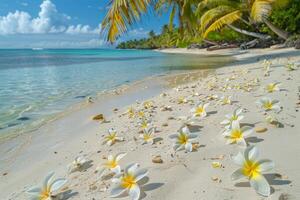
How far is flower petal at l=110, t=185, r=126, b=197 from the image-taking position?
70.3 inches

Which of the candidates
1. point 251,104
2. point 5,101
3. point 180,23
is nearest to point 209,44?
point 180,23

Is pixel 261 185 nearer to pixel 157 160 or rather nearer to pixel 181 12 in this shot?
pixel 157 160

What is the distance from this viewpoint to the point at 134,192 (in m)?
1.75

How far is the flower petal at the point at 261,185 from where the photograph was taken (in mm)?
1513

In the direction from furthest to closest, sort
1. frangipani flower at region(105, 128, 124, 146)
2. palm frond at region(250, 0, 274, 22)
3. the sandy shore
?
palm frond at region(250, 0, 274, 22)
frangipani flower at region(105, 128, 124, 146)
the sandy shore

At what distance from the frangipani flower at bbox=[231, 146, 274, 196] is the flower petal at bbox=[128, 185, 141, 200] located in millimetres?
562

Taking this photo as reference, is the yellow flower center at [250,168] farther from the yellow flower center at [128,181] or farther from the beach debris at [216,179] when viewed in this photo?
the yellow flower center at [128,181]

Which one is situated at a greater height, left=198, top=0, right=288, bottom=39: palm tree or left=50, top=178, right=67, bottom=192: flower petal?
left=198, top=0, right=288, bottom=39: palm tree

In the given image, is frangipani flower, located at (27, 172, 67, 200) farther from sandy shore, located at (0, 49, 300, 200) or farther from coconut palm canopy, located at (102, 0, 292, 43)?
coconut palm canopy, located at (102, 0, 292, 43)

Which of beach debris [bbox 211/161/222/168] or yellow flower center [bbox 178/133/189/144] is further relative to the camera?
yellow flower center [bbox 178/133/189/144]

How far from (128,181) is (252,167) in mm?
765

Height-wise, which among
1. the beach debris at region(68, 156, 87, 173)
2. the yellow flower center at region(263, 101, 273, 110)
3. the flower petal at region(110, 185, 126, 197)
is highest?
the yellow flower center at region(263, 101, 273, 110)

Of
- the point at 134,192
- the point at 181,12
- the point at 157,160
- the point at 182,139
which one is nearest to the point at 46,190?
the point at 134,192

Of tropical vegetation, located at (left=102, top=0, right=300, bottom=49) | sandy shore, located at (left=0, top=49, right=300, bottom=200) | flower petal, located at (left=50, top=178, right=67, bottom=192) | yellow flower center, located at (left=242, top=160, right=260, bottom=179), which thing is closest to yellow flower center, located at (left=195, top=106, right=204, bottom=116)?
sandy shore, located at (left=0, top=49, right=300, bottom=200)
